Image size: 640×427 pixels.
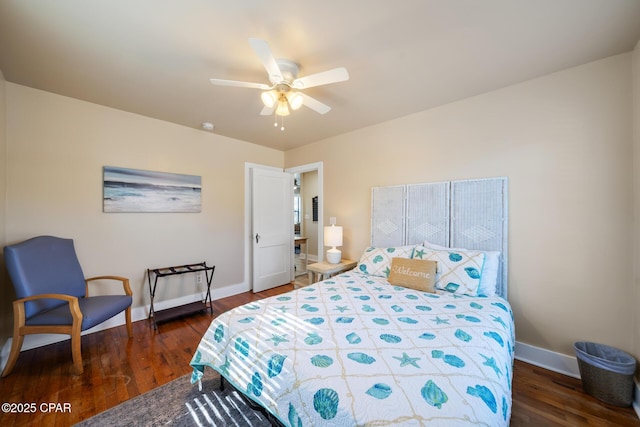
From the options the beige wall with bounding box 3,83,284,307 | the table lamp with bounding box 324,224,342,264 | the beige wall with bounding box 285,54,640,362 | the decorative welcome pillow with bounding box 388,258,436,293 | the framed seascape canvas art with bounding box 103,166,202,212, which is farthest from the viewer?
the table lamp with bounding box 324,224,342,264

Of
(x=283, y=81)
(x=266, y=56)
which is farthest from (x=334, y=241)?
(x=266, y=56)

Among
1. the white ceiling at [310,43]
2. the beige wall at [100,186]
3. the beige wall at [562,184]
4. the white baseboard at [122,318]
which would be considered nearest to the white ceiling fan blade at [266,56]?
the white ceiling at [310,43]

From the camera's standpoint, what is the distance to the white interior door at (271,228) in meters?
4.07

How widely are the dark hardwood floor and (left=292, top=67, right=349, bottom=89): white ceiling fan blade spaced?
2.51 metres

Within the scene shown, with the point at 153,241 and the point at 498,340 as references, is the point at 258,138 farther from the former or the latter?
the point at 498,340

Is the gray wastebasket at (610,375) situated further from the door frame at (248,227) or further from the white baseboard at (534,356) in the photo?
the door frame at (248,227)

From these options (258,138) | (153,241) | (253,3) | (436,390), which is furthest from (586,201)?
(153,241)

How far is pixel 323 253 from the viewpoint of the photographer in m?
3.94

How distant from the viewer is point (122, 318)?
2.91 metres

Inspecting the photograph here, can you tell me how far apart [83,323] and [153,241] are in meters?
1.27

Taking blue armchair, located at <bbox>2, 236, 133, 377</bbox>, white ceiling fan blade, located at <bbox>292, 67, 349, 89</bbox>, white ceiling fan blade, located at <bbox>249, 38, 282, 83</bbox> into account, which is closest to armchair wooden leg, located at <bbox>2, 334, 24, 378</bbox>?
blue armchair, located at <bbox>2, 236, 133, 377</bbox>

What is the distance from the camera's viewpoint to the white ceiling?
4.80ft

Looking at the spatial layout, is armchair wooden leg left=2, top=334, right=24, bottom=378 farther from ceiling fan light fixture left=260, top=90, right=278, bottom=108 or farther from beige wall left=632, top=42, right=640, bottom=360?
beige wall left=632, top=42, right=640, bottom=360

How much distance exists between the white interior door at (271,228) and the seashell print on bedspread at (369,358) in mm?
2159
